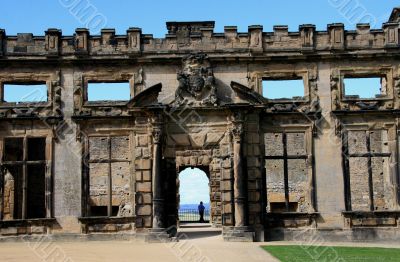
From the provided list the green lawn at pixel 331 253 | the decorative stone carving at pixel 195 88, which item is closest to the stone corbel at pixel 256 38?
the decorative stone carving at pixel 195 88

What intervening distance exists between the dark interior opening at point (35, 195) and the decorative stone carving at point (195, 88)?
902 centimetres

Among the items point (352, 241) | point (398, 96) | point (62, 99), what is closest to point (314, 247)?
point (352, 241)

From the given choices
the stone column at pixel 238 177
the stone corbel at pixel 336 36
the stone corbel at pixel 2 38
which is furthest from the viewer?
the stone corbel at pixel 336 36

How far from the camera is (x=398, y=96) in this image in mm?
18703

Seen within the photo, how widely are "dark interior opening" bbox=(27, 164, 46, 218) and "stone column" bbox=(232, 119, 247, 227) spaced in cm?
1023

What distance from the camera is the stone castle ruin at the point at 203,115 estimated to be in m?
18.0

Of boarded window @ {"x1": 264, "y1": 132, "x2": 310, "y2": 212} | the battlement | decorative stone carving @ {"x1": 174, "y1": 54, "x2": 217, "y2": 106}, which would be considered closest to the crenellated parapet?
the battlement

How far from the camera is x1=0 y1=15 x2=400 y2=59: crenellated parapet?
18828mm

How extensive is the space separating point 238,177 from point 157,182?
7.96ft

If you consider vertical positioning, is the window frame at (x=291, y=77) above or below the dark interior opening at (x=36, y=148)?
above

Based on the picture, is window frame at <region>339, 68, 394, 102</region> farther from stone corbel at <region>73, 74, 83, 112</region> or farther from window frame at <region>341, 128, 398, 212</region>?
stone corbel at <region>73, 74, 83, 112</region>

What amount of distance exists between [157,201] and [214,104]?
346cm

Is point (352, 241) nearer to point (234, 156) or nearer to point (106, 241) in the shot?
point (234, 156)

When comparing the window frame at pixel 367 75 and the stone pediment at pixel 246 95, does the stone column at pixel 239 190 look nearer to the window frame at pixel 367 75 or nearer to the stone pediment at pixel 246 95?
the stone pediment at pixel 246 95
